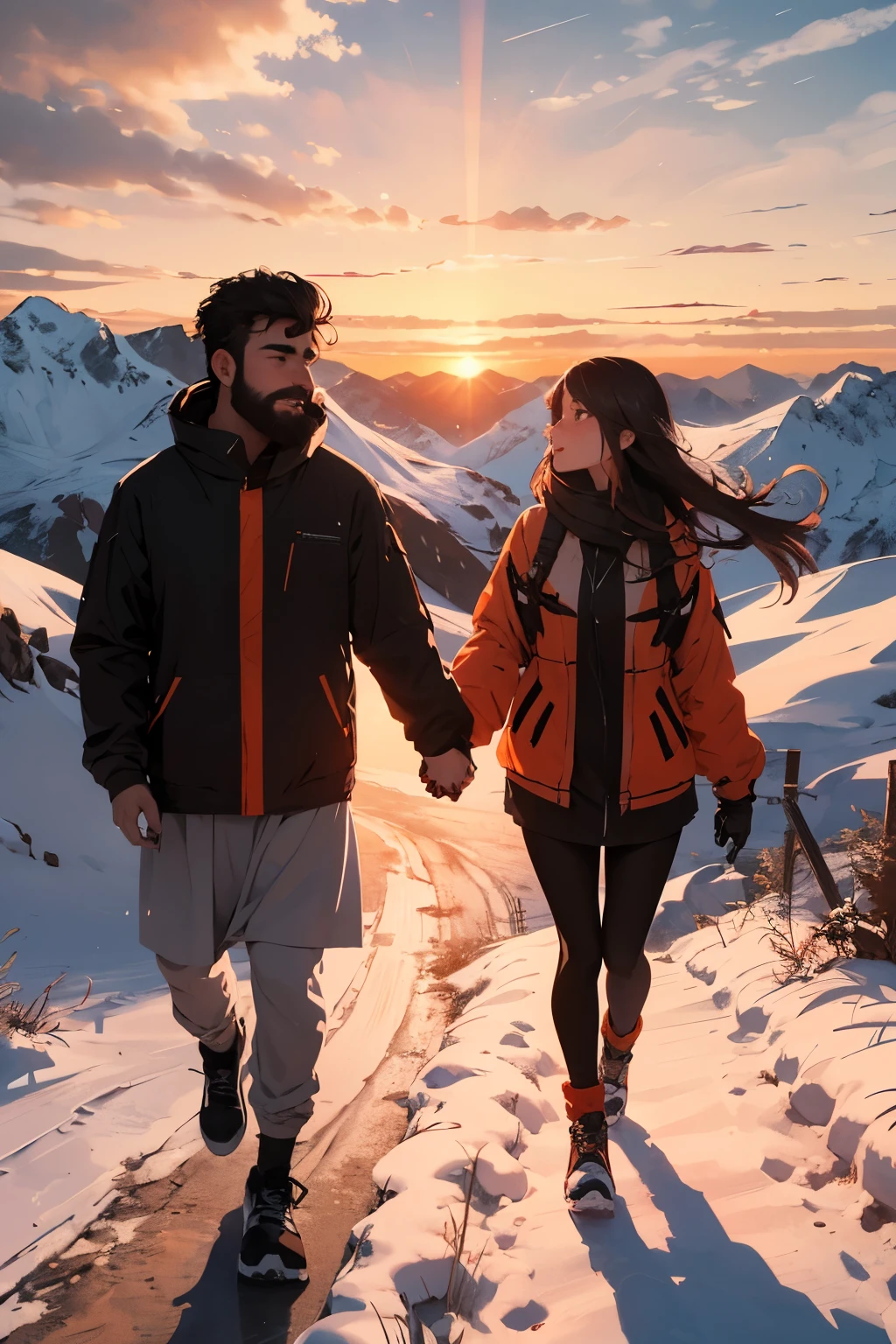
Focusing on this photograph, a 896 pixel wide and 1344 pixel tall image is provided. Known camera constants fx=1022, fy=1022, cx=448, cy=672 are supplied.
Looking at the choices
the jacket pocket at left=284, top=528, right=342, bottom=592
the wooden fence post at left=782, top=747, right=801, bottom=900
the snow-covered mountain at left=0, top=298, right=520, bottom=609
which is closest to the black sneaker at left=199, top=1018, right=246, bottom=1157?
the jacket pocket at left=284, top=528, right=342, bottom=592

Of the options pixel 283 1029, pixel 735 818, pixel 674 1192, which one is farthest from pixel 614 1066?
pixel 283 1029

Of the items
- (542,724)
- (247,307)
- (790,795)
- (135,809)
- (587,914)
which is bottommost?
(790,795)

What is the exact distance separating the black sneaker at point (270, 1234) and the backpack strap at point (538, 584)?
161 cm

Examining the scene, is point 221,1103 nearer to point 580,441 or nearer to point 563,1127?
point 563,1127

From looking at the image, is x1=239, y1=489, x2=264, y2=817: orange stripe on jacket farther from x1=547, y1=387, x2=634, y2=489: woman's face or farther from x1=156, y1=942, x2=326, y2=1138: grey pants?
x1=547, y1=387, x2=634, y2=489: woman's face

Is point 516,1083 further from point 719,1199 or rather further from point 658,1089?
point 719,1199

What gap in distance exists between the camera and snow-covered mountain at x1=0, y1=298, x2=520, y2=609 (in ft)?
240

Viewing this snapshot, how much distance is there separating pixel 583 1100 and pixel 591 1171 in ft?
0.63

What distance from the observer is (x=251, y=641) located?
2588mm

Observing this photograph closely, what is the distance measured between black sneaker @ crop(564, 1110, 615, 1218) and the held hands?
98 cm

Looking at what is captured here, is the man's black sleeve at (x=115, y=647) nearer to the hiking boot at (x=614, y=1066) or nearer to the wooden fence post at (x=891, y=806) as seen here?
the hiking boot at (x=614, y=1066)

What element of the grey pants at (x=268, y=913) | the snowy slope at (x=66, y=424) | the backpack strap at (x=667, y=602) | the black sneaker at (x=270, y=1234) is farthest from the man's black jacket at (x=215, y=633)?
the snowy slope at (x=66, y=424)

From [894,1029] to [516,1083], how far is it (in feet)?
4.02

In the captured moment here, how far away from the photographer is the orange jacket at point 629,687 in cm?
277
